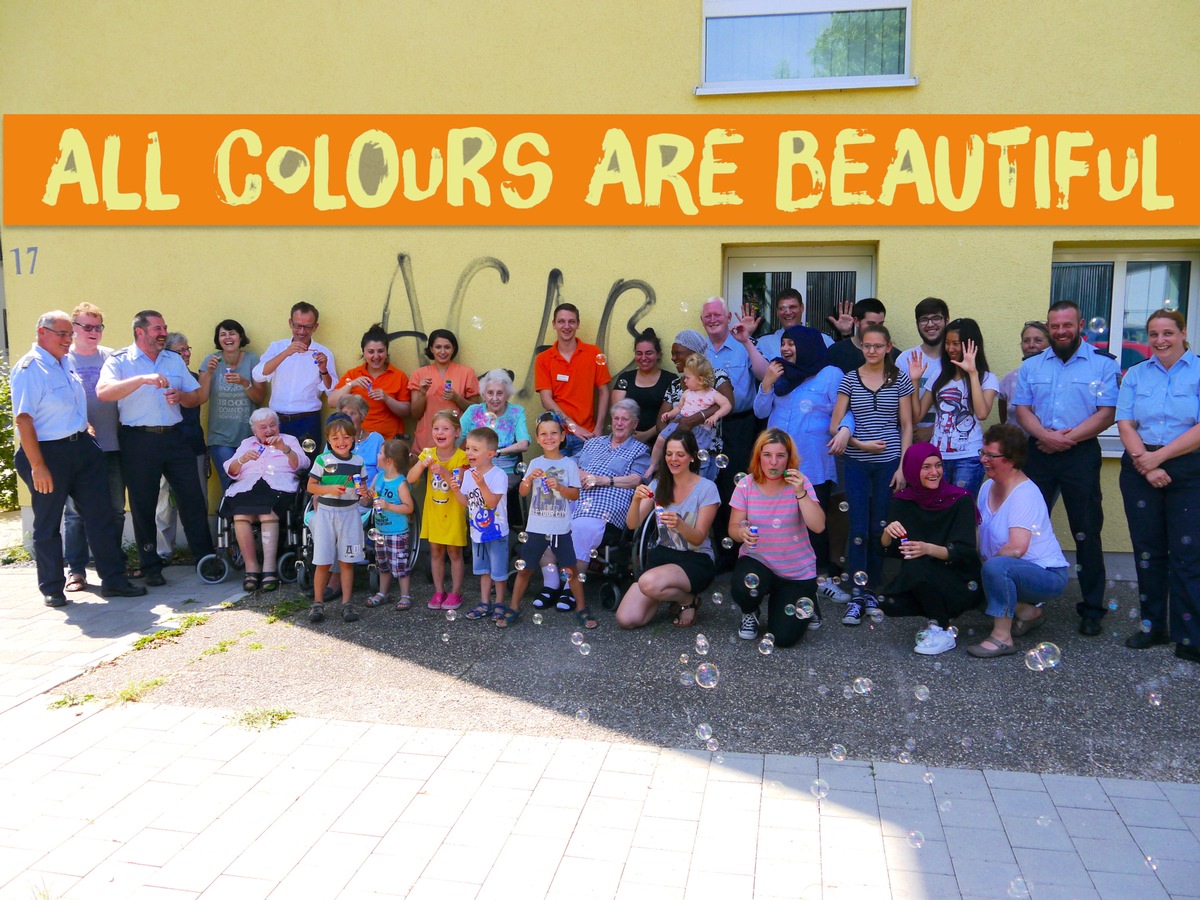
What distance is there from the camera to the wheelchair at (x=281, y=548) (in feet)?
21.7

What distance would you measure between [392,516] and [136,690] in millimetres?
1878

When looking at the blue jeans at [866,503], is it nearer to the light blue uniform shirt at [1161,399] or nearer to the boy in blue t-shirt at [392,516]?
the light blue uniform shirt at [1161,399]

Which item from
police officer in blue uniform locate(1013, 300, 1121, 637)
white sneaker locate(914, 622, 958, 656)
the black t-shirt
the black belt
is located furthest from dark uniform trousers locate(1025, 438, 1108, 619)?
the black belt

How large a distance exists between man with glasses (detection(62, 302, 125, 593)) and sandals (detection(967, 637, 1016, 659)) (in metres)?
Answer: 5.72

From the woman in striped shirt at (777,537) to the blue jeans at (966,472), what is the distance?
115 centimetres

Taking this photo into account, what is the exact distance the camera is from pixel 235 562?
6.72m

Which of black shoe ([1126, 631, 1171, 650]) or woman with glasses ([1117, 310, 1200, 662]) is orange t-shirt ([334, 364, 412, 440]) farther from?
black shoe ([1126, 631, 1171, 650])

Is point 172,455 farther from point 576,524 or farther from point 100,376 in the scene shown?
point 576,524

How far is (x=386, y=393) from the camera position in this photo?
22.9ft

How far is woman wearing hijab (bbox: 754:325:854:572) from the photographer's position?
5.92 metres

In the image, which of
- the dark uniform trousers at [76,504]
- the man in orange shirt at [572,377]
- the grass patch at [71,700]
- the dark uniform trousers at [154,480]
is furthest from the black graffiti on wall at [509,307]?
the grass patch at [71,700]

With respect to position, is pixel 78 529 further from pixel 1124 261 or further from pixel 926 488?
pixel 1124 261

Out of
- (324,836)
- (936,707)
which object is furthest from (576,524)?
(324,836)

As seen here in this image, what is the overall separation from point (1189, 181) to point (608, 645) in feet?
17.7
